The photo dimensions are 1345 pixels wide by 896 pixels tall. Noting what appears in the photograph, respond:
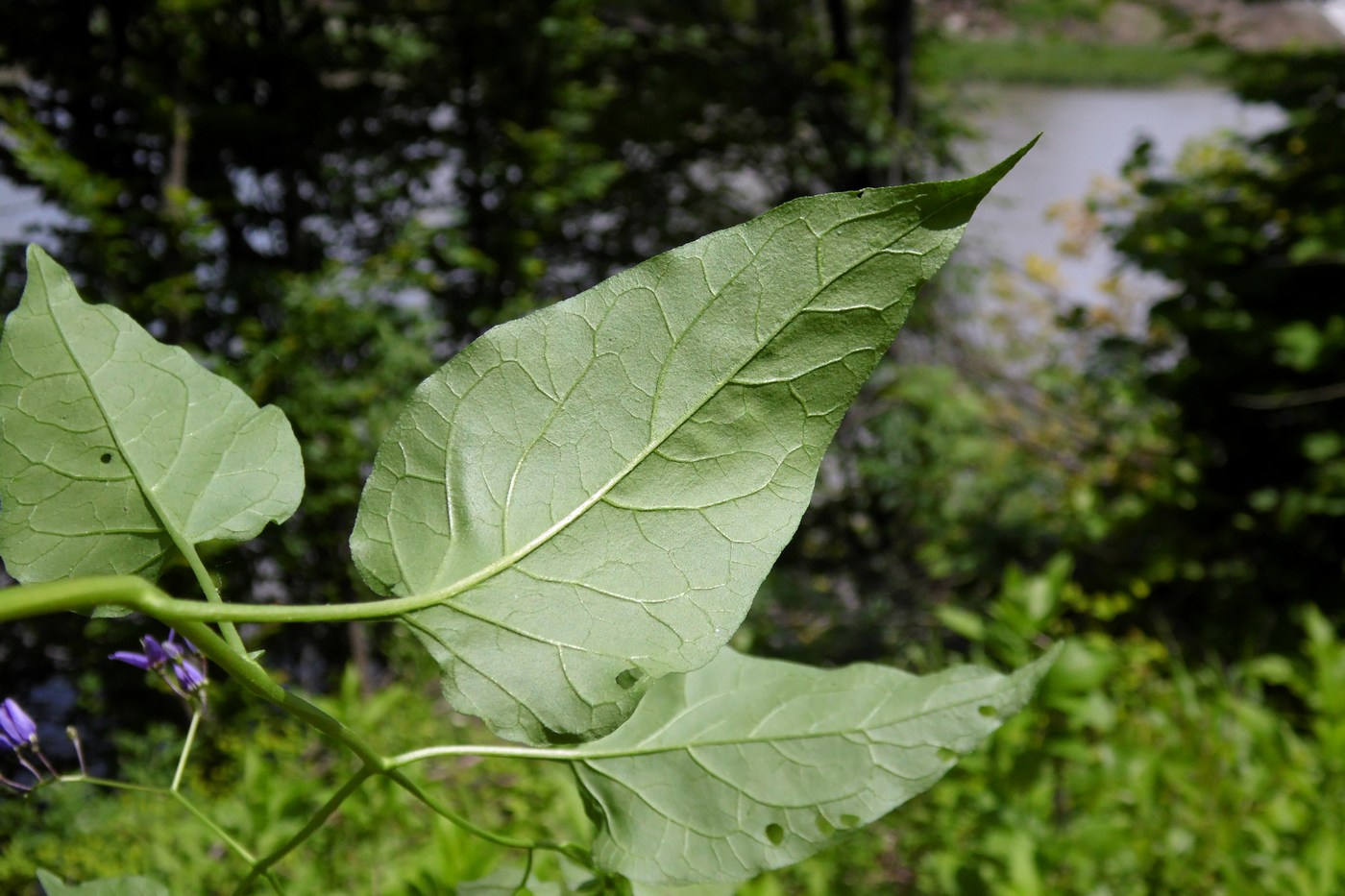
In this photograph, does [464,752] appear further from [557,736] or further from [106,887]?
[106,887]

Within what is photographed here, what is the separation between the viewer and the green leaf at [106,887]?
0.44 m

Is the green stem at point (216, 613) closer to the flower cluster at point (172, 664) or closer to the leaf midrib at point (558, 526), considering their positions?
the leaf midrib at point (558, 526)

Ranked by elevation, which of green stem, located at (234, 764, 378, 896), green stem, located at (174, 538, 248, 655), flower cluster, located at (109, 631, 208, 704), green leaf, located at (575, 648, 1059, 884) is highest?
green stem, located at (174, 538, 248, 655)

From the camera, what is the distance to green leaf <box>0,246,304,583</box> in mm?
400

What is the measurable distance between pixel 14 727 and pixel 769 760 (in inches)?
16.2

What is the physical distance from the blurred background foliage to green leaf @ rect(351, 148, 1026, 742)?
1321 millimetres

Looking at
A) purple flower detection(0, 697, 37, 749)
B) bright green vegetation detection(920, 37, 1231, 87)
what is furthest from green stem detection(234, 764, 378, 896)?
bright green vegetation detection(920, 37, 1231, 87)

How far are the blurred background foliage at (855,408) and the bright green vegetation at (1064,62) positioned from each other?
10cm

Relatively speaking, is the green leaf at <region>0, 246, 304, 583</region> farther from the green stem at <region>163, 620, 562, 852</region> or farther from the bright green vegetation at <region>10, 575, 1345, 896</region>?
the bright green vegetation at <region>10, 575, 1345, 896</region>

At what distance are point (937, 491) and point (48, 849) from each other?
11.5 ft

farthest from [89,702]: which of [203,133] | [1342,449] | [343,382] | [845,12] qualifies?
[1342,449]

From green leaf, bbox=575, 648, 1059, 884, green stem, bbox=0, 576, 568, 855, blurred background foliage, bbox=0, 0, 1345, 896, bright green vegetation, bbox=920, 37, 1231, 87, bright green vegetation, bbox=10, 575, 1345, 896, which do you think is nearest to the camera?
green stem, bbox=0, 576, 568, 855

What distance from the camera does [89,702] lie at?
10.1 feet

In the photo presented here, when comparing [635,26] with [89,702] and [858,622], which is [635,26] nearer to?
[858,622]
